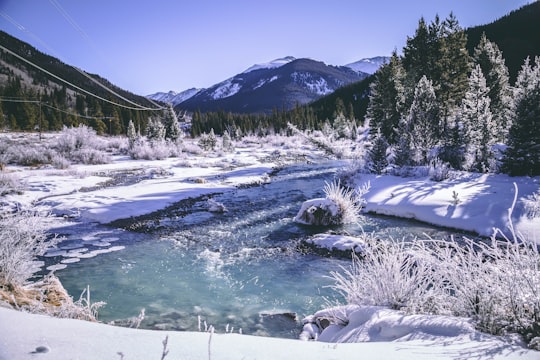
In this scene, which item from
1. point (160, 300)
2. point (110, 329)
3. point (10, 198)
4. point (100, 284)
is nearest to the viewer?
point (110, 329)

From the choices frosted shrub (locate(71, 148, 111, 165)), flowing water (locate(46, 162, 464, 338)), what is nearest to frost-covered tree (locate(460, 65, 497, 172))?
flowing water (locate(46, 162, 464, 338))

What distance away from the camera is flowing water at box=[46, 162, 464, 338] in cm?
504

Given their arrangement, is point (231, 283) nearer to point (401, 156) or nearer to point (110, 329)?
point (110, 329)

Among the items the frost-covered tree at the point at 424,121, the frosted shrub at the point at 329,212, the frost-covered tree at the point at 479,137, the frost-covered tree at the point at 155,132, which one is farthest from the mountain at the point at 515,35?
the frosted shrub at the point at 329,212

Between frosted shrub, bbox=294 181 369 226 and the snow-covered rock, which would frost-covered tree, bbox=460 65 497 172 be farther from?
the snow-covered rock

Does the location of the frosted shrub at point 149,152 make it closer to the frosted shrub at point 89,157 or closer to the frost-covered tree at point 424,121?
the frosted shrub at point 89,157

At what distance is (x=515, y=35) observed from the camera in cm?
7969

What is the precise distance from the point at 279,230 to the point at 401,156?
1261 centimetres

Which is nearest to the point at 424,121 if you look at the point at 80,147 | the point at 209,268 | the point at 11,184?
the point at 209,268

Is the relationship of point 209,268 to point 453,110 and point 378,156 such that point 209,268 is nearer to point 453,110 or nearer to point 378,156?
point 378,156

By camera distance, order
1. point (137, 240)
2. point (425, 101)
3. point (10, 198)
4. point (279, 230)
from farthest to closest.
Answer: point (425, 101), point (10, 198), point (279, 230), point (137, 240)

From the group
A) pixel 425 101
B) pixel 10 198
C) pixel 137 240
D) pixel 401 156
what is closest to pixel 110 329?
pixel 137 240

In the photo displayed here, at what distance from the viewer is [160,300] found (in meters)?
5.48

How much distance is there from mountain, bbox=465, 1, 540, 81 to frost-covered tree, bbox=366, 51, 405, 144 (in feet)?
183
